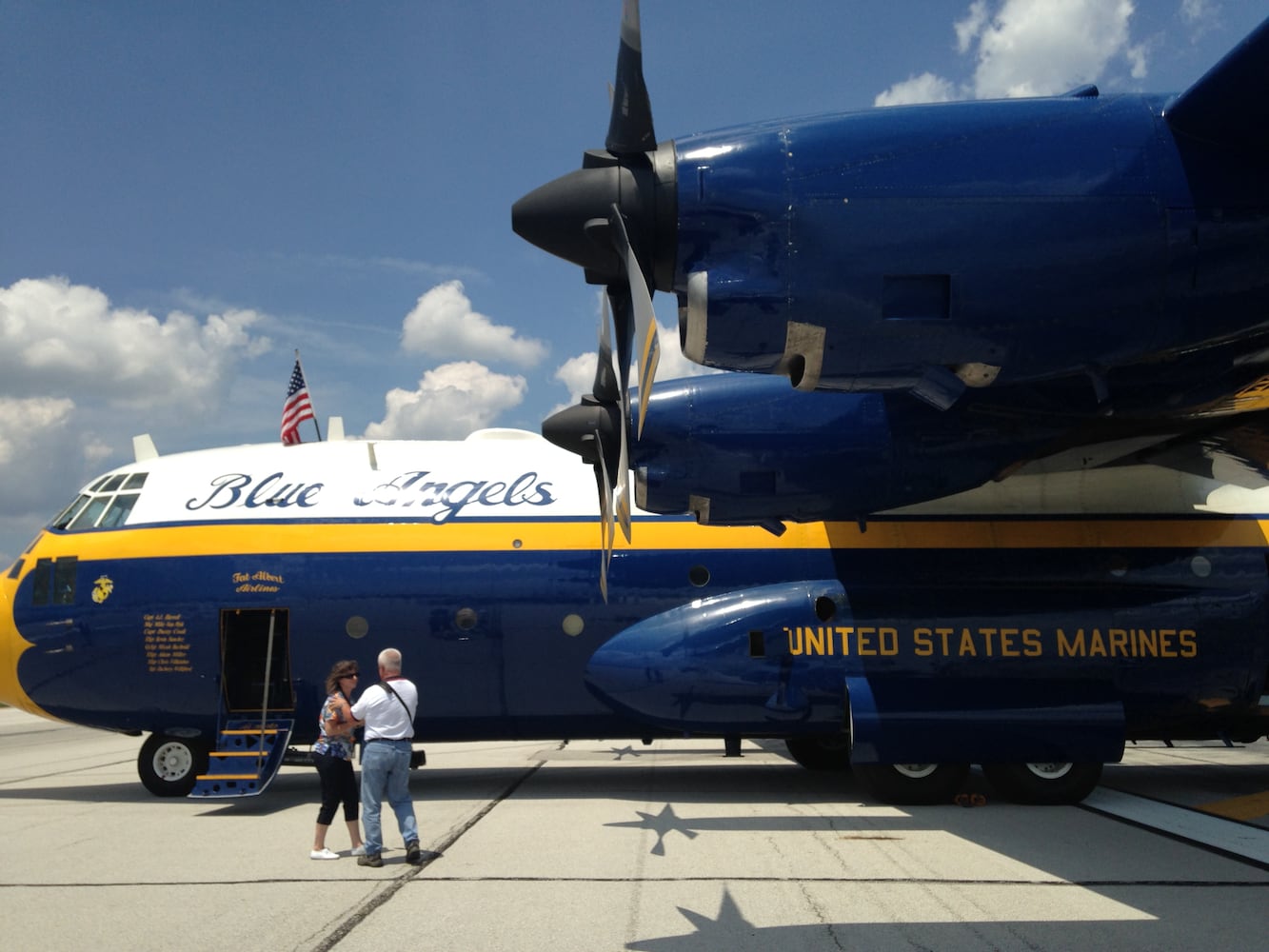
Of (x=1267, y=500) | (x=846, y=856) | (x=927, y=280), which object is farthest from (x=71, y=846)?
(x=1267, y=500)

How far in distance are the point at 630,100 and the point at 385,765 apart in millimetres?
5417

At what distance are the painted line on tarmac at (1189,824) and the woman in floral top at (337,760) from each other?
7.35 metres

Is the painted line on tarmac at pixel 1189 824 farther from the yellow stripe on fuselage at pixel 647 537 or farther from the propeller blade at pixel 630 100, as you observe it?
the propeller blade at pixel 630 100

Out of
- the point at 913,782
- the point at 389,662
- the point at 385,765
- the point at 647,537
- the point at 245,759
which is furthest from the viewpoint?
the point at 647,537

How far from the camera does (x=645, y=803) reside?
34.4 feet

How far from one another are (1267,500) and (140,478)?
550 inches

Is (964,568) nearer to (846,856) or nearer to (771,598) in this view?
(771,598)

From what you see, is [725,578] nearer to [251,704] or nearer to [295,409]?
[251,704]

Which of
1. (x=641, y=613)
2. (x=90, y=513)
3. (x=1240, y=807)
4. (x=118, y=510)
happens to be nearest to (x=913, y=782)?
(x=641, y=613)

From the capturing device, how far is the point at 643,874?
7285 millimetres

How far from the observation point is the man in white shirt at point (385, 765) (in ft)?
25.0

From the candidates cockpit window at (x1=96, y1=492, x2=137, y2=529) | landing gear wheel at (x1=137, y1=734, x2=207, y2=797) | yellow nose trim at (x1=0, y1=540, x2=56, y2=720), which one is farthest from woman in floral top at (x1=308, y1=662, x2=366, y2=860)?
yellow nose trim at (x1=0, y1=540, x2=56, y2=720)

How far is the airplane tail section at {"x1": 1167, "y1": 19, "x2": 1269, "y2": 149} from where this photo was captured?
474 cm

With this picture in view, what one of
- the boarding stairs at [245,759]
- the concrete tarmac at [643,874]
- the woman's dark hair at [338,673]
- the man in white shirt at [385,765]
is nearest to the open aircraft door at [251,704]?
the boarding stairs at [245,759]
